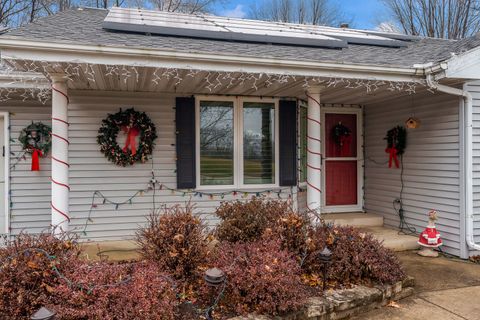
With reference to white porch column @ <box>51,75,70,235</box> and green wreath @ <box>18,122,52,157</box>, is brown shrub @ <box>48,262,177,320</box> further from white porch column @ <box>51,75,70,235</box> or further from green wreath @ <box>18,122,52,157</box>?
green wreath @ <box>18,122,52,157</box>

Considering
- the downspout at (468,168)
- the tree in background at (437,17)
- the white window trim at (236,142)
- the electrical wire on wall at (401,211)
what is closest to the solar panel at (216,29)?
the white window trim at (236,142)

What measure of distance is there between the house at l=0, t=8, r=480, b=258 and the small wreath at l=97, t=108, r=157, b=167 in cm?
3

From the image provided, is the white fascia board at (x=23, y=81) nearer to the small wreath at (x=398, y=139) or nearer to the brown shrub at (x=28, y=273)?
the brown shrub at (x=28, y=273)

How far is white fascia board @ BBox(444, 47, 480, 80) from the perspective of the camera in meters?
4.41

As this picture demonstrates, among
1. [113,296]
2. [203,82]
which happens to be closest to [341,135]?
[203,82]

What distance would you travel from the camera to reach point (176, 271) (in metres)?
3.22

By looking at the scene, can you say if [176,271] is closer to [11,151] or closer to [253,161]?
[253,161]

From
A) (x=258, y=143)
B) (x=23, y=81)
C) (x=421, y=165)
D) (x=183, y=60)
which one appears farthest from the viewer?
(x=258, y=143)

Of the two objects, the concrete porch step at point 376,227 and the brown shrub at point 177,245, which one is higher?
the brown shrub at point 177,245

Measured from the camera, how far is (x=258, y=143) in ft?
19.1

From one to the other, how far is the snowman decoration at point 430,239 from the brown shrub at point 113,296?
373 cm

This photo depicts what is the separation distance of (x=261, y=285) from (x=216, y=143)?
120 inches

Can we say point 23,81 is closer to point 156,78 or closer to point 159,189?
point 156,78

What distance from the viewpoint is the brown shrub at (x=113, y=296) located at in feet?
8.19
